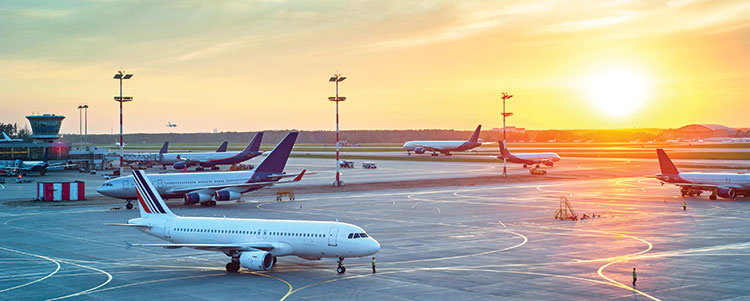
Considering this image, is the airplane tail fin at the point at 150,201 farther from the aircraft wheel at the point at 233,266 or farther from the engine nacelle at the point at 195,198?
the engine nacelle at the point at 195,198

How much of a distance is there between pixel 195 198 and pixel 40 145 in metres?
100

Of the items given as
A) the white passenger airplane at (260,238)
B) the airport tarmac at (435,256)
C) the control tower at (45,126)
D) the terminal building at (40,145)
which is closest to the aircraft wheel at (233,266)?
the white passenger airplane at (260,238)

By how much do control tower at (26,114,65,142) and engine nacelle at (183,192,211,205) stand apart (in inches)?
4045

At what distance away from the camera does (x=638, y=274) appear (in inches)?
1527

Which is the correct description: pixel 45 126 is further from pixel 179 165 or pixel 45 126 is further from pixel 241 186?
pixel 241 186

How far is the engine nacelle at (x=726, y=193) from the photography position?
267 feet

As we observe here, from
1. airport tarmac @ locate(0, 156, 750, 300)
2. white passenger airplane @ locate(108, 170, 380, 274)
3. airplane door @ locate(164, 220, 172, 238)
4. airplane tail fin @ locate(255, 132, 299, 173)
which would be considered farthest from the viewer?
airplane tail fin @ locate(255, 132, 299, 173)

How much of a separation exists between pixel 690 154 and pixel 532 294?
572ft

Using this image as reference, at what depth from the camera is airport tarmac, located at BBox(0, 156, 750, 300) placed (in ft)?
115

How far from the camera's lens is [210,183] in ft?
258

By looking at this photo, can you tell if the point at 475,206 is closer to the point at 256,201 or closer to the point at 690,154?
the point at 256,201

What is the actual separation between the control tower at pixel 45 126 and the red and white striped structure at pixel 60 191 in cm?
8553

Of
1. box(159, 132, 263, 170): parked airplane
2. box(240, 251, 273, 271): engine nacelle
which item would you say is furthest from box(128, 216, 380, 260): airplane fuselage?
box(159, 132, 263, 170): parked airplane

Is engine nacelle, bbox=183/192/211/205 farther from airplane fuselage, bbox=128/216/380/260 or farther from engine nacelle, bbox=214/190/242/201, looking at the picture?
airplane fuselage, bbox=128/216/380/260
